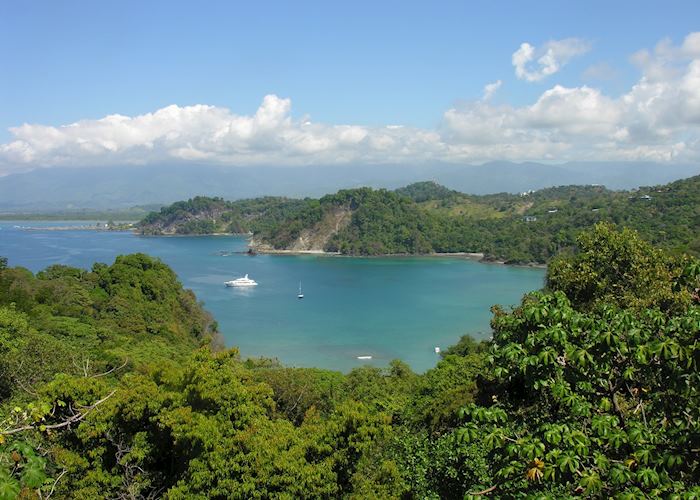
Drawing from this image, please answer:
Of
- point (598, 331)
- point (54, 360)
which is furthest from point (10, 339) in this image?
point (598, 331)

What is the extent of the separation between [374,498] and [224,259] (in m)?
79.5

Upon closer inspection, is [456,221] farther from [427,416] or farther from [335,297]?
[427,416]

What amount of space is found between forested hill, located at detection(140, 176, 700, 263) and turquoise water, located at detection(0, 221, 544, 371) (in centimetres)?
749

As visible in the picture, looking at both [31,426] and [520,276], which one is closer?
[31,426]

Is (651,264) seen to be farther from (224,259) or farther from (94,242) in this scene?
(94,242)

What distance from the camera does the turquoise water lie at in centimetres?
3594

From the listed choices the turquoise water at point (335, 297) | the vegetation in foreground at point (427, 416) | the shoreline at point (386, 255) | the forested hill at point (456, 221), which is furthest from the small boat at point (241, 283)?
the vegetation in foreground at point (427, 416)

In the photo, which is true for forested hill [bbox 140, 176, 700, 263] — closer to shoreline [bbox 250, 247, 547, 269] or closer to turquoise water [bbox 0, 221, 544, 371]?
shoreline [bbox 250, 247, 547, 269]

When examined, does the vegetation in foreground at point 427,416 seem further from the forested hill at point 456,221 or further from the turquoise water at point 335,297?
the forested hill at point 456,221

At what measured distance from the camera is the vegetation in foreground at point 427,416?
354 cm

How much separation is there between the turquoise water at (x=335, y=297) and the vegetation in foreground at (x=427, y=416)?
15.7 m

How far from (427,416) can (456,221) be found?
9463 cm

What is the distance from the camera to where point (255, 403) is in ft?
31.4

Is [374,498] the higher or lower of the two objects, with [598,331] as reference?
lower
